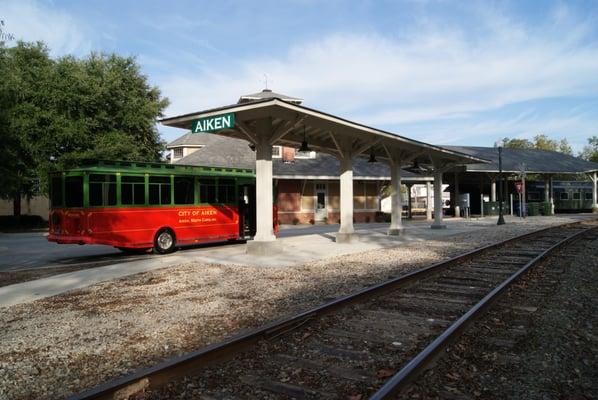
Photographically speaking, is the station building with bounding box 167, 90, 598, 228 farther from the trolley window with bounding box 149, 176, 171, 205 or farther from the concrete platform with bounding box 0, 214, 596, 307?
the trolley window with bounding box 149, 176, 171, 205

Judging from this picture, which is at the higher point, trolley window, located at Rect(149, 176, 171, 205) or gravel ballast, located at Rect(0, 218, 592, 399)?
trolley window, located at Rect(149, 176, 171, 205)

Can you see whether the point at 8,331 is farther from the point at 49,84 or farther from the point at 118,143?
the point at 49,84

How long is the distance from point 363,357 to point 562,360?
2078mm

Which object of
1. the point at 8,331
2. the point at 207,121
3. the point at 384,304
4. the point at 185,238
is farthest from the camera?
the point at 185,238

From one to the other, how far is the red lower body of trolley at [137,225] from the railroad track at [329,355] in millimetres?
9285

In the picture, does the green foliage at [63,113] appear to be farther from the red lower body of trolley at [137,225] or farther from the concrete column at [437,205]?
the concrete column at [437,205]

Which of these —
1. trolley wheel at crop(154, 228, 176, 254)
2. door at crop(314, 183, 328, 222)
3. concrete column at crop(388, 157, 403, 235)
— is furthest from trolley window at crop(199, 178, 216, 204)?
door at crop(314, 183, 328, 222)

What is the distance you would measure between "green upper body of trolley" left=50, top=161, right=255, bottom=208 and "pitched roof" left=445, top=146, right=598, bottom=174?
93.1 ft

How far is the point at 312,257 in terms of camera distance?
45.5 feet

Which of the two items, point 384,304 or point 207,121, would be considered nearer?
point 384,304

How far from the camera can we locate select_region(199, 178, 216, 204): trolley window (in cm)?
1714

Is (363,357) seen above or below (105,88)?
below

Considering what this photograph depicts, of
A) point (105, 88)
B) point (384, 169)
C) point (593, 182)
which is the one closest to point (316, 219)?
point (384, 169)

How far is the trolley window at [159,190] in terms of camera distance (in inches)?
614
